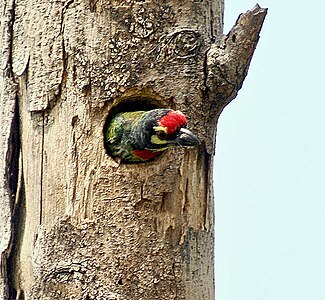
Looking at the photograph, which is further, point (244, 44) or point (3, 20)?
point (3, 20)

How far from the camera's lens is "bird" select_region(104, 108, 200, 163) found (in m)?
3.51

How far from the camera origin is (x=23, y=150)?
373 centimetres

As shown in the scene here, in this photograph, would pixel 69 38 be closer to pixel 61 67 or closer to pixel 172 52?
pixel 61 67

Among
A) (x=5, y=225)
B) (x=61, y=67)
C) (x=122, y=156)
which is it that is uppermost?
(x=61, y=67)

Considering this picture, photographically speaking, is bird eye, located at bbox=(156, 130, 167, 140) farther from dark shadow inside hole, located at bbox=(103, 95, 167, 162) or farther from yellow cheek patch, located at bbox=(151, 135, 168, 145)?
dark shadow inside hole, located at bbox=(103, 95, 167, 162)

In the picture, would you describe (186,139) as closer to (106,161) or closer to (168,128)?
(168,128)

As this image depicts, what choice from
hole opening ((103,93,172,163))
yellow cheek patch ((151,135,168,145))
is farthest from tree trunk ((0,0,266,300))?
yellow cheek patch ((151,135,168,145))

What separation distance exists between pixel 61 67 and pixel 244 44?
0.63m

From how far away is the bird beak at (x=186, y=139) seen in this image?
11.5 ft

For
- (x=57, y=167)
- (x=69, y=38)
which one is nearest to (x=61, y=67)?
(x=69, y=38)

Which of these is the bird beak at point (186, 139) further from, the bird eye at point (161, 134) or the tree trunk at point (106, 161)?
the tree trunk at point (106, 161)

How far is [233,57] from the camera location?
354 centimetres

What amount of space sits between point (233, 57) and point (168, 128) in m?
0.31

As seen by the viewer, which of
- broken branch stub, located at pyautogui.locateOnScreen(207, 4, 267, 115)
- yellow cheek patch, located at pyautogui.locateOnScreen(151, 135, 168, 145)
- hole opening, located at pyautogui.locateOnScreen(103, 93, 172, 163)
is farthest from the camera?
hole opening, located at pyautogui.locateOnScreen(103, 93, 172, 163)
